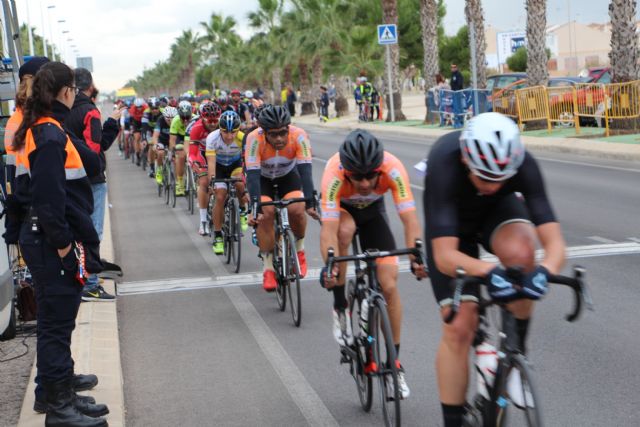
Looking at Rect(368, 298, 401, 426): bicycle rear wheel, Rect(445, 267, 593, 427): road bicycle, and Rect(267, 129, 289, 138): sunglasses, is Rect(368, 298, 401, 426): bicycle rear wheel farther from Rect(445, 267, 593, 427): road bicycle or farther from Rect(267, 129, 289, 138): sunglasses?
Rect(267, 129, 289, 138): sunglasses

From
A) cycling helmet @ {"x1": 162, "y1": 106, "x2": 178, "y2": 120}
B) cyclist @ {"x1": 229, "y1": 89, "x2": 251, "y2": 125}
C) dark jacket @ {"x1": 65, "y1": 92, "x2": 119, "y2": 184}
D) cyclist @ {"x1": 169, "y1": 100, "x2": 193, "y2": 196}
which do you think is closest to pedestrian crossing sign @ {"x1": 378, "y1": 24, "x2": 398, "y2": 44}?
cycling helmet @ {"x1": 162, "y1": 106, "x2": 178, "y2": 120}

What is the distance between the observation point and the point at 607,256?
10469mm

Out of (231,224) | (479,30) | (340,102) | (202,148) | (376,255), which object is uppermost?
(479,30)

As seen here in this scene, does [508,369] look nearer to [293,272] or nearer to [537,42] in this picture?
[293,272]

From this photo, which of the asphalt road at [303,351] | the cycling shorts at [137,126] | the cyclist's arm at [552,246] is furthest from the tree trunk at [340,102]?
the cyclist's arm at [552,246]

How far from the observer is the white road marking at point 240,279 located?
10562 mm

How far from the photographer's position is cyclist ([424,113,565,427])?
4109 millimetres

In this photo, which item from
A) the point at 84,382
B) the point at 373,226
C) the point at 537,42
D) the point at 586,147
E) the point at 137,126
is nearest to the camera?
the point at 84,382

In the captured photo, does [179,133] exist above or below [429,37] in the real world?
below

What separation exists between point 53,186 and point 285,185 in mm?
4366

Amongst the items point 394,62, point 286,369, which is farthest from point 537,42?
point 286,369

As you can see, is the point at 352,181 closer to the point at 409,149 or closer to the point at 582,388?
the point at 582,388

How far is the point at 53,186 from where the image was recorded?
5.47 metres

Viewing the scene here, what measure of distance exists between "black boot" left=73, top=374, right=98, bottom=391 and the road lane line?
4.21ft
